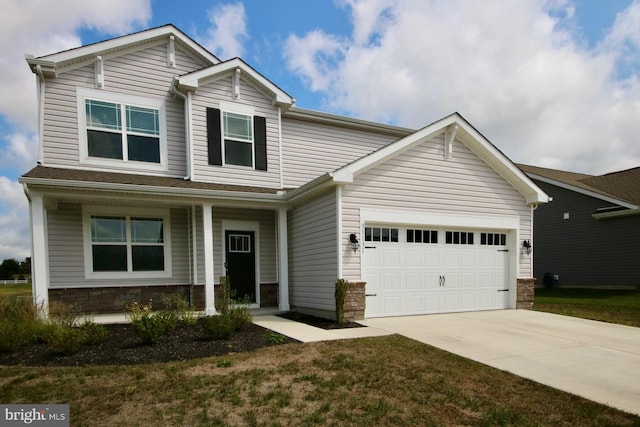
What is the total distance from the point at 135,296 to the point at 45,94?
18.4ft

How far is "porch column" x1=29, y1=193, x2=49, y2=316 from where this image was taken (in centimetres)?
834

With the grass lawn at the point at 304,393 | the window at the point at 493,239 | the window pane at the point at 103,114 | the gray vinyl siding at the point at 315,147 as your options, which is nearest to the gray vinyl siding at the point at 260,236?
the gray vinyl siding at the point at 315,147

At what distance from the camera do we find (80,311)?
9.80 metres

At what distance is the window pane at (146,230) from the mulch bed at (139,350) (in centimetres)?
361

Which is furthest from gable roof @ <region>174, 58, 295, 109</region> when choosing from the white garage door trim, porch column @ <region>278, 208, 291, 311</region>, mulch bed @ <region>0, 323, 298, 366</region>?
mulch bed @ <region>0, 323, 298, 366</region>

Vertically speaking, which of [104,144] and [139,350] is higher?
[104,144]

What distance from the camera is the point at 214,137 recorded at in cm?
1105

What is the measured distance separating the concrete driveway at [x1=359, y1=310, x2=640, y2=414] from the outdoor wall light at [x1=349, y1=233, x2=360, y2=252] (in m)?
1.72

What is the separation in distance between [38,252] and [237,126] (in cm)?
586

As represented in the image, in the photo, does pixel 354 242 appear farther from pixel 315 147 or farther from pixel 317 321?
pixel 315 147

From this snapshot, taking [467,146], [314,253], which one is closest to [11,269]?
[314,253]

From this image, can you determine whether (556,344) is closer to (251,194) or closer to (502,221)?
(502,221)

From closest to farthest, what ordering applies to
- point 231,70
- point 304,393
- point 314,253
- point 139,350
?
1. point 304,393
2. point 139,350
3. point 314,253
4. point 231,70

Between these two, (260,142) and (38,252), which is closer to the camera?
(38,252)
